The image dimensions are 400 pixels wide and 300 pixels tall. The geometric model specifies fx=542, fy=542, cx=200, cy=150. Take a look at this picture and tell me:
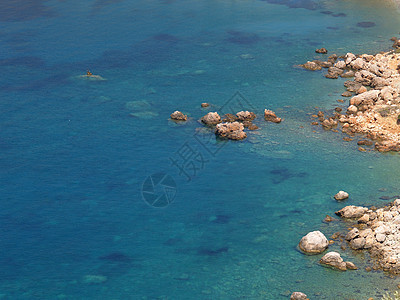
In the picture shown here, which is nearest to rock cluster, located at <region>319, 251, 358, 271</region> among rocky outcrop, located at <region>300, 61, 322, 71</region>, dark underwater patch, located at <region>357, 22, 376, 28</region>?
rocky outcrop, located at <region>300, 61, 322, 71</region>

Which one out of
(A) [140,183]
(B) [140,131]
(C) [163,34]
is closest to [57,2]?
(C) [163,34]

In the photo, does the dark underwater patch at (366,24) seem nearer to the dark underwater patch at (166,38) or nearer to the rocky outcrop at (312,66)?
the rocky outcrop at (312,66)

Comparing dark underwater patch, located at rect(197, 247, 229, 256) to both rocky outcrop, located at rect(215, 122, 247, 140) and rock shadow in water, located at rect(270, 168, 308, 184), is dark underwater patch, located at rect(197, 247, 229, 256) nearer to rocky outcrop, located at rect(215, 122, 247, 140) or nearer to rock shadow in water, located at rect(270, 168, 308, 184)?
rock shadow in water, located at rect(270, 168, 308, 184)

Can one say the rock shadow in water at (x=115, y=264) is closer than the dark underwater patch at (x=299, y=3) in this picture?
Yes

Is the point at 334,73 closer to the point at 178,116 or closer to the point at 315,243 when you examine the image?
the point at 178,116

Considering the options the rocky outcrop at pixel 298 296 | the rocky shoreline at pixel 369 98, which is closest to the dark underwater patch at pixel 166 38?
the rocky shoreline at pixel 369 98

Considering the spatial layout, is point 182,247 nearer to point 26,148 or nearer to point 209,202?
point 209,202
